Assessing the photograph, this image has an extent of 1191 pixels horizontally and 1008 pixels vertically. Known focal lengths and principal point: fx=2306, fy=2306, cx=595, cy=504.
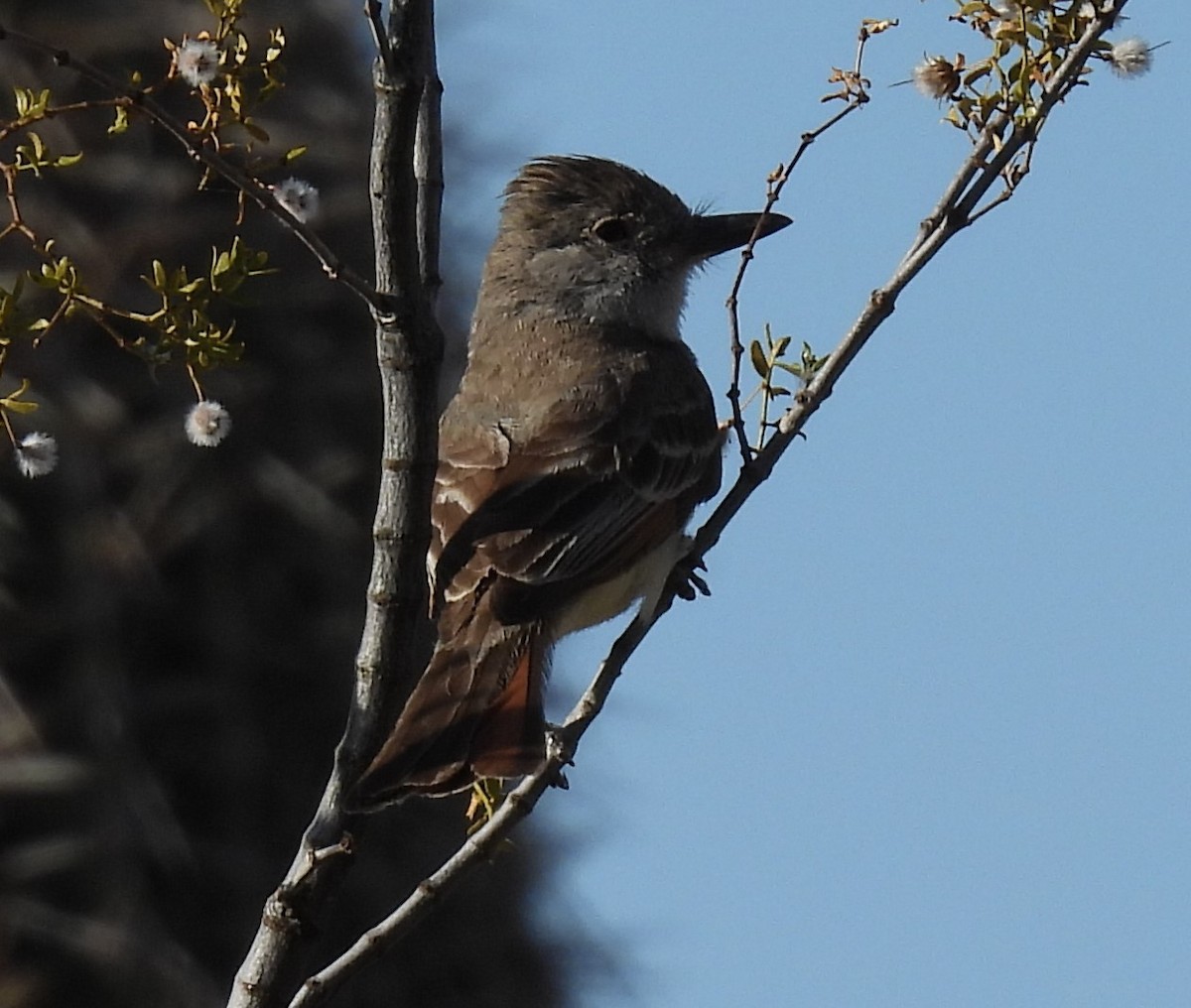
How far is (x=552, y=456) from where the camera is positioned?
3.91m

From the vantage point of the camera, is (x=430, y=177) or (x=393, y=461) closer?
(x=393, y=461)

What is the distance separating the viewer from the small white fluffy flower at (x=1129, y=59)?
8.93 ft

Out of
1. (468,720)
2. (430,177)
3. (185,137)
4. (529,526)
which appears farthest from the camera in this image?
(529,526)

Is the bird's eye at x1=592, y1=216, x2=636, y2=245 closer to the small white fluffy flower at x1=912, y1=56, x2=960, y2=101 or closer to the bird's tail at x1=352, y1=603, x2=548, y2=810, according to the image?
the bird's tail at x1=352, y1=603, x2=548, y2=810

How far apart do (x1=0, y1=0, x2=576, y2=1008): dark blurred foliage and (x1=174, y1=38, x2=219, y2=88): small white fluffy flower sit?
2.75 m

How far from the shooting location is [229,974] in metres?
5.34

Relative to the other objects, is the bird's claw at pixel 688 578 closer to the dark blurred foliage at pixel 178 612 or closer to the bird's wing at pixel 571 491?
the bird's wing at pixel 571 491

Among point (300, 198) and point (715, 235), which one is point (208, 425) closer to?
point (300, 198)

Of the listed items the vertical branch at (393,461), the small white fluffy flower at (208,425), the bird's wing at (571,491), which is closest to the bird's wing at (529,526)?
the bird's wing at (571,491)

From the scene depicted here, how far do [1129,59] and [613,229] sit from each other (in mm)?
2090

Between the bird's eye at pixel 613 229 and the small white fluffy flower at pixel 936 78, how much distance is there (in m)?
1.95

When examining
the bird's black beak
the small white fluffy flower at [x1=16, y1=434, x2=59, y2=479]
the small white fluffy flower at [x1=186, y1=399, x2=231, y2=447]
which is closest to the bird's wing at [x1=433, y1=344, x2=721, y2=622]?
the bird's black beak

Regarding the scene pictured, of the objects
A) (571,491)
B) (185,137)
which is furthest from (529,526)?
(185,137)

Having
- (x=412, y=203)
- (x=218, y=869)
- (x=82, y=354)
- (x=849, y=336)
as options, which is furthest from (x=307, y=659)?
(x=412, y=203)
